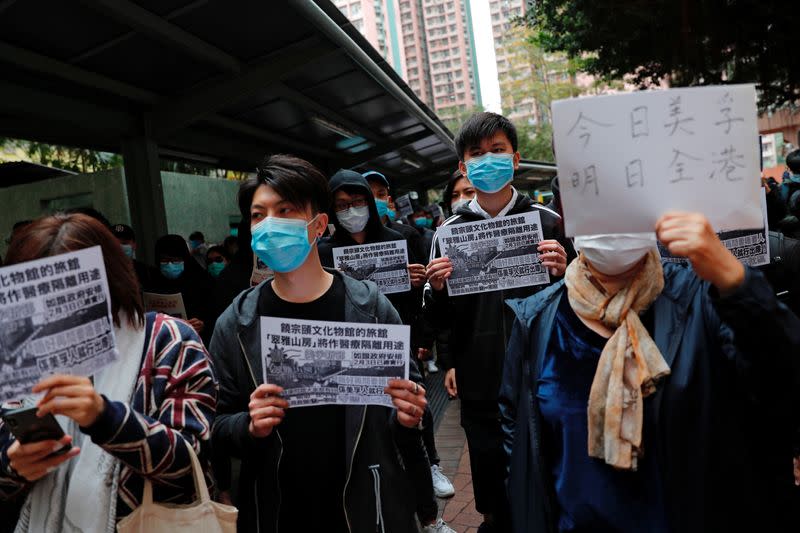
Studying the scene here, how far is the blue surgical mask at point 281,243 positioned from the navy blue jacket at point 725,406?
116 cm

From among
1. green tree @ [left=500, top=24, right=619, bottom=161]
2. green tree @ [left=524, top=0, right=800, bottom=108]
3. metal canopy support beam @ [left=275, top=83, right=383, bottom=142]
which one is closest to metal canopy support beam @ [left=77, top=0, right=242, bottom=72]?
metal canopy support beam @ [left=275, top=83, right=383, bottom=142]

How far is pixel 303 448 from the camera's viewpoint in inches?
75.6

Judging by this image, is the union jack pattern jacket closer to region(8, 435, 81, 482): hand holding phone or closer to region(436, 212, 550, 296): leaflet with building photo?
region(8, 435, 81, 482): hand holding phone

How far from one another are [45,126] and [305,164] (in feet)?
16.9

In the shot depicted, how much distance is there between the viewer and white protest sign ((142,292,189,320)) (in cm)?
382

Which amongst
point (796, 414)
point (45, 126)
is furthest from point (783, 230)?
point (45, 126)

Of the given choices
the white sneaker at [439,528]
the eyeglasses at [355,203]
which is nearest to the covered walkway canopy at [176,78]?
the eyeglasses at [355,203]

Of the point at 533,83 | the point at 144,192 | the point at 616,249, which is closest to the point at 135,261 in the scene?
the point at 144,192

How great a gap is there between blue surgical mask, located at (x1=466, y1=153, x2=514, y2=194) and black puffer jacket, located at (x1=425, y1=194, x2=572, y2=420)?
14 centimetres

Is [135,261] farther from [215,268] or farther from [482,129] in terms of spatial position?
[482,129]

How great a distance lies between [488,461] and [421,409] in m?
1.18

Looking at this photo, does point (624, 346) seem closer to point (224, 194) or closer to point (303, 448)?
point (303, 448)

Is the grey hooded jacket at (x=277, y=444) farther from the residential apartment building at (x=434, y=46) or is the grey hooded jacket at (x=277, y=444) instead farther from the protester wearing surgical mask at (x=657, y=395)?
the residential apartment building at (x=434, y=46)

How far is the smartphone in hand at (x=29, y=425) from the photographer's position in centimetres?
139
